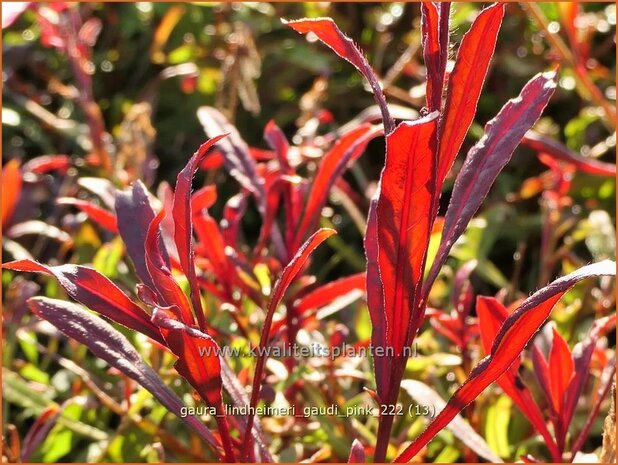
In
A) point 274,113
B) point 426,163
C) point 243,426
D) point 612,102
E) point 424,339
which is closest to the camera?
point 426,163

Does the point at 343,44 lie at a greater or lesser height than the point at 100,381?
greater

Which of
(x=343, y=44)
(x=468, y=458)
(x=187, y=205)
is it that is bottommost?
(x=468, y=458)

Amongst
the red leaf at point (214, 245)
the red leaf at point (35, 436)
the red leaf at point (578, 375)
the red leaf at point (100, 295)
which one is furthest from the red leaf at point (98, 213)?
the red leaf at point (578, 375)

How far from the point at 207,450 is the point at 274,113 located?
0.96m

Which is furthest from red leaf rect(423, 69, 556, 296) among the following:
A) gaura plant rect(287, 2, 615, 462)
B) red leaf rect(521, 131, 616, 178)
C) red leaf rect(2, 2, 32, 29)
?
red leaf rect(2, 2, 32, 29)

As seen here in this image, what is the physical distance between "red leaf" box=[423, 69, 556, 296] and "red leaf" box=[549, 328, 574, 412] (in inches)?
8.5

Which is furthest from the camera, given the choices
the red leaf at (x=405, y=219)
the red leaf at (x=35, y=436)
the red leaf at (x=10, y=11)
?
the red leaf at (x=10, y=11)

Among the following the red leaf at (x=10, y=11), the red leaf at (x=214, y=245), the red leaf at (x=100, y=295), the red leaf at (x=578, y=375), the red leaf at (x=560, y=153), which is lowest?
the red leaf at (x=578, y=375)

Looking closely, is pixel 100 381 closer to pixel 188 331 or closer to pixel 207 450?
pixel 207 450

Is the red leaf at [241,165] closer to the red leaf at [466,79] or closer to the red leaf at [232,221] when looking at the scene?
the red leaf at [232,221]

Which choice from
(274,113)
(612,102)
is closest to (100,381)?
(274,113)

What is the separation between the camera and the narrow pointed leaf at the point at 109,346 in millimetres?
629

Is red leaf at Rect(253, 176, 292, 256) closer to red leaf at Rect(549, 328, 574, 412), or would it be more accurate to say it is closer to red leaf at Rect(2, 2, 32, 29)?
red leaf at Rect(549, 328, 574, 412)

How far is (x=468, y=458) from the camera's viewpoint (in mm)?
A: 875
